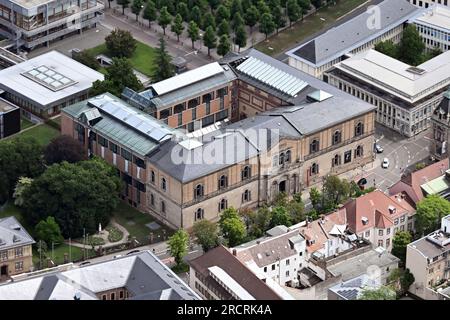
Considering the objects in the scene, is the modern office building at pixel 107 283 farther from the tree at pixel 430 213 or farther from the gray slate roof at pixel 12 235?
the tree at pixel 430 213

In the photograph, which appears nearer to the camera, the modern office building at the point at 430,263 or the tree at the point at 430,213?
the modern office building at the point at 430,263

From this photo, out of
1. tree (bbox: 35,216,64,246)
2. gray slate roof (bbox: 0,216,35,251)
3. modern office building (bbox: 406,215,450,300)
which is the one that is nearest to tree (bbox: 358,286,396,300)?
modern office building (bbox: 406,215,450,300)

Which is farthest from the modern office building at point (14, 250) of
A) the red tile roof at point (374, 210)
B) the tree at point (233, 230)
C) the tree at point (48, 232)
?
the red tile roof at point (374, 210)

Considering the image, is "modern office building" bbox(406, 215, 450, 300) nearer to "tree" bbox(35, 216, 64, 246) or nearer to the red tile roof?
the red tile roof

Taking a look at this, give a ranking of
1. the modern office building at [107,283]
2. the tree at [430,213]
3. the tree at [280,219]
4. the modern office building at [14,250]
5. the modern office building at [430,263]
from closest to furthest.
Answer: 1. the modern office building at [107,283]
2. the modern office building at [430,263]
3. the modern office building at [14,250]
4. the tree at [430,213]
5. the tree at [280,219]

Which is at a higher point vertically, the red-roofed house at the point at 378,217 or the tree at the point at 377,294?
the tree at the point at 377,294

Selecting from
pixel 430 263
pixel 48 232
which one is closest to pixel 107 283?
pixel 48 232
